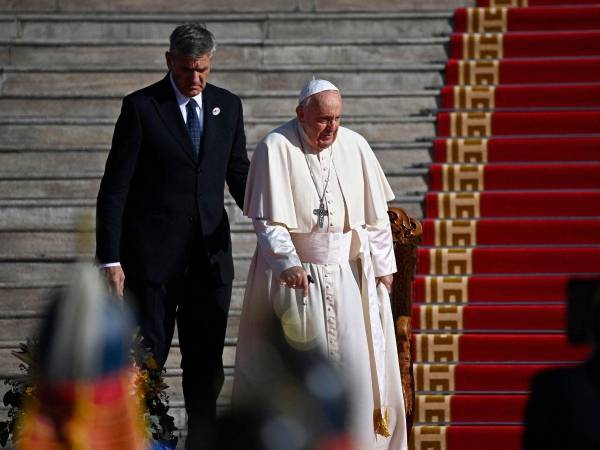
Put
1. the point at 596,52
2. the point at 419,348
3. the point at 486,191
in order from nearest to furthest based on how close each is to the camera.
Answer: the point at 419,348 < the point at 486,191 < the point at 596,52

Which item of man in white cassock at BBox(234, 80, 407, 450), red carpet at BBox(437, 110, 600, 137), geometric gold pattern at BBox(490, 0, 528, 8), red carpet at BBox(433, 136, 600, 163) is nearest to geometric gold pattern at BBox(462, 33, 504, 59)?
geometric gold pattern at BBox(490, 0, 528, 8)

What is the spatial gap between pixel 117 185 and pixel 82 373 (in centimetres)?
412

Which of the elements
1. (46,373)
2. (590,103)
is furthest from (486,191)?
(46,373)

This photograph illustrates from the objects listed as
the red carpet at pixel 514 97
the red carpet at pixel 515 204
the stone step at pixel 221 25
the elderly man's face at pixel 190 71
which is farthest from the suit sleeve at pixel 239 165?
the stone step at pixel 221 25

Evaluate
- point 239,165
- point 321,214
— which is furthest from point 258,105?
point 321,214

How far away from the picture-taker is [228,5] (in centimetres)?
1091

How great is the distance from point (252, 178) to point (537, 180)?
354 centimetres

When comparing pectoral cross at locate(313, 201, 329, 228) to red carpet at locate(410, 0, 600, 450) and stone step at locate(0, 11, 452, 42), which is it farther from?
stone step at locate(0, 11, 452, 42)

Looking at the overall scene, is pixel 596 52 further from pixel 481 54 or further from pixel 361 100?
pixel 361 100

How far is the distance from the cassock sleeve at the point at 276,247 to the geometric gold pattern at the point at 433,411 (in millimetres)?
2124

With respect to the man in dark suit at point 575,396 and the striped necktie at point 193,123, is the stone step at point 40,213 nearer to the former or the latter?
the striped necktie at point 193,123

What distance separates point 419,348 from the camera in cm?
866

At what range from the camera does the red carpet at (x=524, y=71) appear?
10328 millimetres

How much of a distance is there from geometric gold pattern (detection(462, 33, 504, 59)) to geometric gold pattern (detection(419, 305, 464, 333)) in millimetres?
2317
